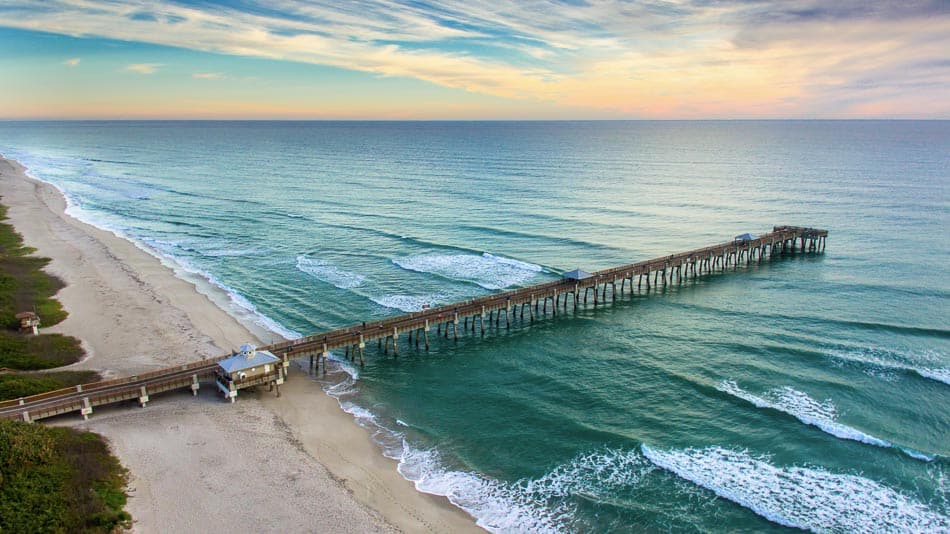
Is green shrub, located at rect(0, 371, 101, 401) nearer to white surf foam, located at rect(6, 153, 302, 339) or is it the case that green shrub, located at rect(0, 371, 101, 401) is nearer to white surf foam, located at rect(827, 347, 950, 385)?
white surf foam, located at rect(6, 153, 302, 339)

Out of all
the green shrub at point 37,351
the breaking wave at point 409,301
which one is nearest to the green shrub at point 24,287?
the green shrub at point 37,351

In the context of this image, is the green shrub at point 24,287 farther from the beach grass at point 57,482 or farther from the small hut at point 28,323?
the beach grass at point 57,482

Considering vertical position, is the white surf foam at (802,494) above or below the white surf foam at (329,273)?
below

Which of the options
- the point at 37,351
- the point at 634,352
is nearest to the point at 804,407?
the point at 634,352

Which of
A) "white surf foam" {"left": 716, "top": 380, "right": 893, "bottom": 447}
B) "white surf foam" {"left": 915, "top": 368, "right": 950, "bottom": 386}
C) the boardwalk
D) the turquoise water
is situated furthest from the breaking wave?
"white surf foam" {"left": 915, "top": 368, "right": 950, "bottom": 386}

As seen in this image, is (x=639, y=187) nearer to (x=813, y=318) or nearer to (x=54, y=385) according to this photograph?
(x=813, y=318)

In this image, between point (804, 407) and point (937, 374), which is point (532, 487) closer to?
point (804, 407)

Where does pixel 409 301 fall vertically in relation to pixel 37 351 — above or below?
above
